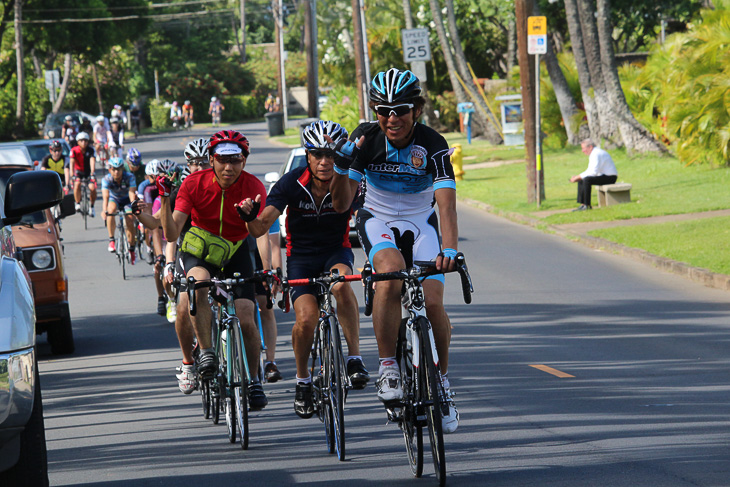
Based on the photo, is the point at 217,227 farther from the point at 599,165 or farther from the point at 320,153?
the point at 599,165

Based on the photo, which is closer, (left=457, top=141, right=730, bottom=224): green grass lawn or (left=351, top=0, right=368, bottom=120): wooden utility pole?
(left=457, top=141, right=730, bottom=224): green grass lawn

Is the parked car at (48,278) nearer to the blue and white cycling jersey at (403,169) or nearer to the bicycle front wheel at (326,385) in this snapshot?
the bicycle front wheel at (326,385)

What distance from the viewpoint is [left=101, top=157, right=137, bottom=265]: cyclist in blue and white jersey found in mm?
17609

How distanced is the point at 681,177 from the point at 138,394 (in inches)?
768

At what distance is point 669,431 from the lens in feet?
23.9

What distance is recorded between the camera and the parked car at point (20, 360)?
4961mm

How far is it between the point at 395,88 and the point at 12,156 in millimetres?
14721

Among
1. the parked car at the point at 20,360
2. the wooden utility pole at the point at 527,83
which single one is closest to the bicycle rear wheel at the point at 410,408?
the parked car at the point at 20,360

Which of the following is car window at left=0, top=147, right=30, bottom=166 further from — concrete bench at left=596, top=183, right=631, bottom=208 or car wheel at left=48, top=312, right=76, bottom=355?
concrete bench at left=596, top=183, right=631, bottom=208

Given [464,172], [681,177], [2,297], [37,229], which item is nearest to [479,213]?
[681,177]

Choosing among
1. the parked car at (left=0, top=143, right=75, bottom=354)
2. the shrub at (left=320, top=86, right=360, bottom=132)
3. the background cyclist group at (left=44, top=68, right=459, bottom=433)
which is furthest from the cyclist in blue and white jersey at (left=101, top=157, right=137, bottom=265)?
the shrub at (left=320, top=86, right=360, bottom=132)

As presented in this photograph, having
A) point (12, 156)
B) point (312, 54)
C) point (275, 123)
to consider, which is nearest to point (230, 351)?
point (12, 156)

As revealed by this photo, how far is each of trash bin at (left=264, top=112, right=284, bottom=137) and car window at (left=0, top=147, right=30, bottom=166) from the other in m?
39.8

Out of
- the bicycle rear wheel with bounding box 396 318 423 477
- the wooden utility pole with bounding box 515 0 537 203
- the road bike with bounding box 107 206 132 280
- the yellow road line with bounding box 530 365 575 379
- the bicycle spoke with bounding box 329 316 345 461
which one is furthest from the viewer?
the wooden utility pole with bounding box 515 0 537 203
